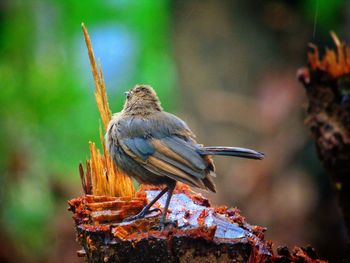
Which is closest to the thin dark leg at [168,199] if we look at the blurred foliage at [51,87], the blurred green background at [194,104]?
the blurred green background at [194,104]

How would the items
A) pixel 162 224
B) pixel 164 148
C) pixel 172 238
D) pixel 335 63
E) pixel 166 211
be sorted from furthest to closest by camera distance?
pixel 335 63
pixel 164 148
pixel 166 211
pixel 162 224
pixel 172 238

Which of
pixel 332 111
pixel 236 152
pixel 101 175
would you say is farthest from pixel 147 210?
pixel 332 111

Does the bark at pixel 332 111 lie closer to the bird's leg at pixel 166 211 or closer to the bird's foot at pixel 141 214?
the bird's leg at pixel 166 211

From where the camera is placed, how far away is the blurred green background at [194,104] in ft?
28.4

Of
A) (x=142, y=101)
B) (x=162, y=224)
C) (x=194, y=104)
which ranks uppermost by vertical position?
(x=194, y=104)

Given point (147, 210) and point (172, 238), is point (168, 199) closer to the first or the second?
point (147, 210)

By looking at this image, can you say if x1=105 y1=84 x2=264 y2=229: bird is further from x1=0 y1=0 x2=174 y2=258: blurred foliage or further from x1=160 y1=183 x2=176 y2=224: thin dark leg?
x1=0 y1=0 x2=174 y2=258: blurred foliage

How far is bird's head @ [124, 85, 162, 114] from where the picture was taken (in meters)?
4.69

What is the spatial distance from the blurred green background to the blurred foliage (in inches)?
0.8

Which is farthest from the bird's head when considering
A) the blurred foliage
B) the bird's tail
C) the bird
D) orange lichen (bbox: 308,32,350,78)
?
the blurred foliage

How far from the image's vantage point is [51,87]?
33.9ft

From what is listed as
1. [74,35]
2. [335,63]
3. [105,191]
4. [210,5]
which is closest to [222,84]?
[210,5]

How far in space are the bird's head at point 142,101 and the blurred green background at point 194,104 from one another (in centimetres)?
401

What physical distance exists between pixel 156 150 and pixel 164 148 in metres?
0.05
